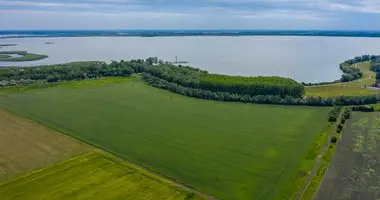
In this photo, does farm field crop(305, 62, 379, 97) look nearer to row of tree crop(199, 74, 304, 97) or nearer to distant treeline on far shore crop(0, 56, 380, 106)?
distant treeline on far shore crop(0, 56, 380, 106)

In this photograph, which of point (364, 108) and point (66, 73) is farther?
point (66, 73)

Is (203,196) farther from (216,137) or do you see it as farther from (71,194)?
(216,137)

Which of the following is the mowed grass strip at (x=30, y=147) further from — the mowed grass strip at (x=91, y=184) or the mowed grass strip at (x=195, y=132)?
the mowed grass strip at (x=91, y=184)

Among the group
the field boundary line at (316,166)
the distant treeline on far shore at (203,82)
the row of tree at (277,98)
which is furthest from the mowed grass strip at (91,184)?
the distant treeline on far shore at (203,82)

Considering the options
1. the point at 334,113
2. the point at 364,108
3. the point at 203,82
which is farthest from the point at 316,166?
the point at 203,82

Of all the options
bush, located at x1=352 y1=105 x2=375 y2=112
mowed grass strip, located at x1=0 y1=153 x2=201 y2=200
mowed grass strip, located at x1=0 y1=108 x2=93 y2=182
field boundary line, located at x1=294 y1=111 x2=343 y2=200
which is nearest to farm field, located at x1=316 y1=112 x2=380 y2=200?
field boundary line, located at x1=294 y1=111 x2=343 y2=200

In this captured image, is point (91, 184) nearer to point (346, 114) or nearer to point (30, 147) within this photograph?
point (30, 147)

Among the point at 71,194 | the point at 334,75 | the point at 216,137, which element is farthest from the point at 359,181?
the point at 334,75

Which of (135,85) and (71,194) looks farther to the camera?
(135,85)
